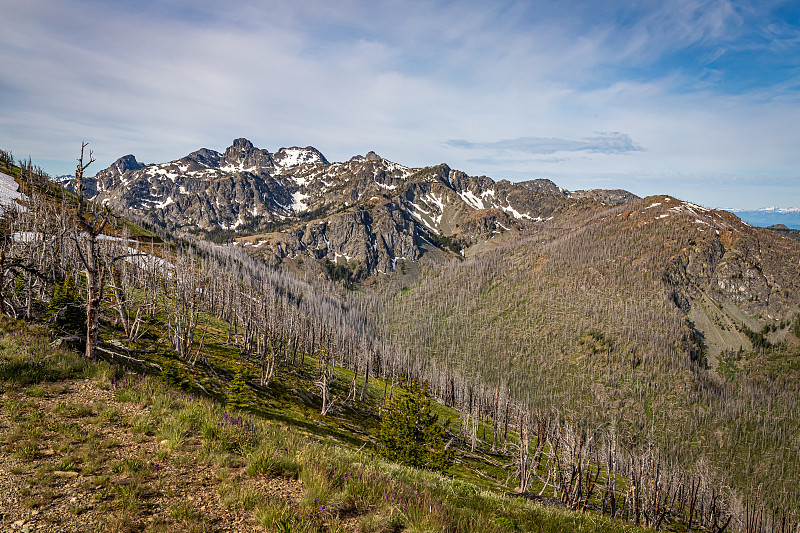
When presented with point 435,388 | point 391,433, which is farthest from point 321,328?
point 391,433

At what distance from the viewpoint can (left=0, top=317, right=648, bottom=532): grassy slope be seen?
660cm

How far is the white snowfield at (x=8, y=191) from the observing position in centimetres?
11724

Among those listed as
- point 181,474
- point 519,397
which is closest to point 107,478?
point 181,474

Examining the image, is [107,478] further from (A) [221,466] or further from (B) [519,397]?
(B) [519,397]

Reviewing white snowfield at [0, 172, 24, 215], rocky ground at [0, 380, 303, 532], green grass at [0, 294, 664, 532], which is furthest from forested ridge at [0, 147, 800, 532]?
rocky ground at [0, 380, 303, 532]

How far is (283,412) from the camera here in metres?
47.9

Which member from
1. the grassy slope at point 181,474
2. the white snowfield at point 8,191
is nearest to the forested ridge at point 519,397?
the white snowfield at point 8,191

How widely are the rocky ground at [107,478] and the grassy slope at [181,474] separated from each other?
0.03 m

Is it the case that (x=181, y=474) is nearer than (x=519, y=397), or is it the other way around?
(x=181, y=474)

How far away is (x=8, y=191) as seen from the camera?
13100 cm

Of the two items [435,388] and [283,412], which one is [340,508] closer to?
[283,412]

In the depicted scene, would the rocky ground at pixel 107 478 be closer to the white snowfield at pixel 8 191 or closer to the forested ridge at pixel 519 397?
the forested ridge at pixel 519 397

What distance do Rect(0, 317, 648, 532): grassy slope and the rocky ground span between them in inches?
1.0

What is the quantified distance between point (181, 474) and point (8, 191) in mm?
194497
